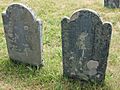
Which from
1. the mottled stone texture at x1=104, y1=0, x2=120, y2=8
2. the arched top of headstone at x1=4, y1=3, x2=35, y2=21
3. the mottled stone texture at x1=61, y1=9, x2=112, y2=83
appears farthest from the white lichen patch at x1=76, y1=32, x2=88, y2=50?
the mottled stone texture at x1=104, y1=0, x2=120, y2=8

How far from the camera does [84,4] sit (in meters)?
6.95

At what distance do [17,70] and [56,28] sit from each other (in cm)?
161

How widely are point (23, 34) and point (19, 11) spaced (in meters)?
0.36

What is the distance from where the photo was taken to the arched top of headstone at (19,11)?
402 centimetres

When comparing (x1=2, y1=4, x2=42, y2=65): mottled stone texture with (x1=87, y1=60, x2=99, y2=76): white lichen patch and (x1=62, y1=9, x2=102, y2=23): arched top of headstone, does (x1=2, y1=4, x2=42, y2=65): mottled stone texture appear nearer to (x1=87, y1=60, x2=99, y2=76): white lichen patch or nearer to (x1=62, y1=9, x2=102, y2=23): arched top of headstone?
(x1=62, y1=9, x2=102, y2=23): arched top of headstone

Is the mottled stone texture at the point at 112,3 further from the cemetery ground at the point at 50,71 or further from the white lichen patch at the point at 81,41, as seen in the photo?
the white lichen patch at the point at 81,41

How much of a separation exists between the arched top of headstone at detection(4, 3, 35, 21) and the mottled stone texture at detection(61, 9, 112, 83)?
19.8 inches

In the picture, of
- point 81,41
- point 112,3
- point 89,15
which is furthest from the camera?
point 112,3

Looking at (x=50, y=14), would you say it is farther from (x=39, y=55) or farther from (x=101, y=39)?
(x=101, y=39)

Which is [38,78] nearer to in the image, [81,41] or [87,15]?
[81,41]

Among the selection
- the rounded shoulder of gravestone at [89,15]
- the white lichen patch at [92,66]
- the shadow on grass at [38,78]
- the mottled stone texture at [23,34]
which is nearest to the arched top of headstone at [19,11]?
the mottled stone texture at [23,34]

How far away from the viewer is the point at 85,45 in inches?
153

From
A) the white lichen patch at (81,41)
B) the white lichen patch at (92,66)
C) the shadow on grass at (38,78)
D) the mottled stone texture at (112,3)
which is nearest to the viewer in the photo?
the white lichen patch at (81,41)

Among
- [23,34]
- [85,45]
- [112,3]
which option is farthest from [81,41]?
[112,3]
